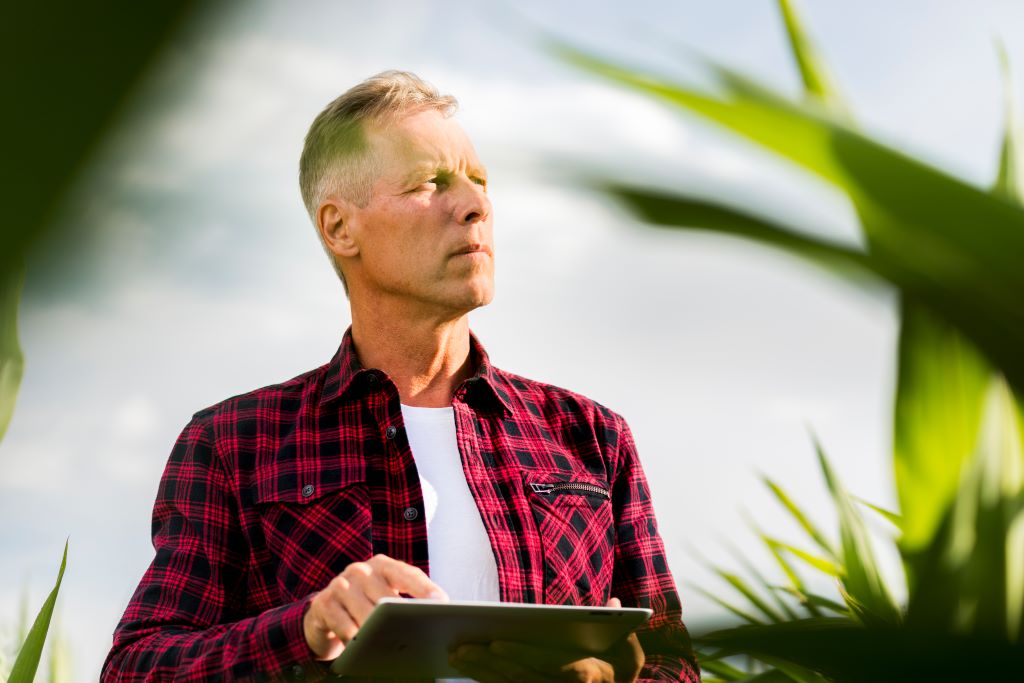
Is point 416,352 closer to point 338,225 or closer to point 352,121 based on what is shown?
point 338,225

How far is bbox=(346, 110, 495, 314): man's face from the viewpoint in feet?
6.41

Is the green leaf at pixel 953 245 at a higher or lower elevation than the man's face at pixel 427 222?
lower

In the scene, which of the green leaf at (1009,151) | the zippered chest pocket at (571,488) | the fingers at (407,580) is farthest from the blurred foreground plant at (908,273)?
the zippered chest pocket at (571,488)

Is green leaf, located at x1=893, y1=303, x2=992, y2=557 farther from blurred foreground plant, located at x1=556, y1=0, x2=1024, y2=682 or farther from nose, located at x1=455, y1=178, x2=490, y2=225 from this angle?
nose, located at x1=455, y1=178, x2=490, y2=225

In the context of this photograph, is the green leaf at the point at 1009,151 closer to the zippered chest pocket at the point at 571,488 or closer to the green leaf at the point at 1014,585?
the green leaf at the point at 1014,585

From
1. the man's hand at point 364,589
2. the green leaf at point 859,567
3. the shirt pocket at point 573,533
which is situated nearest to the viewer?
the green leaf at point 859,567

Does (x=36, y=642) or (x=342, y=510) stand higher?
(x=342, y=510)

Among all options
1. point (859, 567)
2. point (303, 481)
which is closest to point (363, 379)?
point (303, 481)

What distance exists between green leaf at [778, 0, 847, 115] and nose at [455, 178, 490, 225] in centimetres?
128

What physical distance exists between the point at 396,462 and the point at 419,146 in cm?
62

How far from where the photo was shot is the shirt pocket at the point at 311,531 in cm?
177

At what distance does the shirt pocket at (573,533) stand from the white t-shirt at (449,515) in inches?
4.9

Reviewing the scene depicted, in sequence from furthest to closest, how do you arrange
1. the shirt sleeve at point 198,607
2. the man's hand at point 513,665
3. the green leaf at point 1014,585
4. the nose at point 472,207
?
the nose at point 472,207 < the shirt sleeve at point 198,607 < the man's hand at point 513,665 < the green leaf at point 1014,585

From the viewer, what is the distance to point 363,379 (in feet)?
6.55
